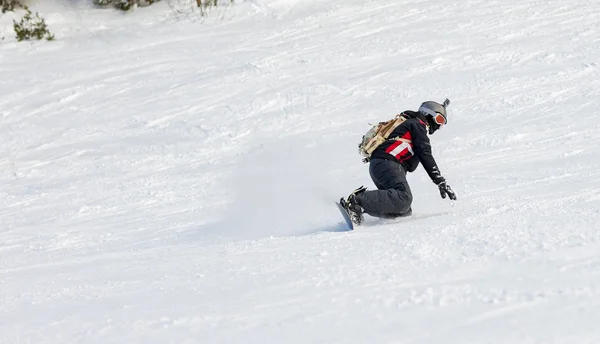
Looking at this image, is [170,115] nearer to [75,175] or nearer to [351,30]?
[75,175]

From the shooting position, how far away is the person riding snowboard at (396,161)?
6.93 meters

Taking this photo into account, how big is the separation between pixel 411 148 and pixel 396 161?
18 cm

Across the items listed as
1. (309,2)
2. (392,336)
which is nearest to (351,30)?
(309,2)

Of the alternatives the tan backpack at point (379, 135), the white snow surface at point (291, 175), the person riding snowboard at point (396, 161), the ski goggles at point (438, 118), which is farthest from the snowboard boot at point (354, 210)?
the ski goggles at point (438, 118)

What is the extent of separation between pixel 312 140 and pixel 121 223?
345 centimetres

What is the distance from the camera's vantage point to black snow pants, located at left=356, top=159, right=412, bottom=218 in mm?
6922

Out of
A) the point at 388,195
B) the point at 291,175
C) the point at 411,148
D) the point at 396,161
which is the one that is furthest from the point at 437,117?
the point at 291,175

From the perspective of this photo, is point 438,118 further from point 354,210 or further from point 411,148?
point 354,210

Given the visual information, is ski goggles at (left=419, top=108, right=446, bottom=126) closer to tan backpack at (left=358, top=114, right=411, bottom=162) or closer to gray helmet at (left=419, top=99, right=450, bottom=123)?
gray helmet at (left=419, top=99, right=450, bottom=123)

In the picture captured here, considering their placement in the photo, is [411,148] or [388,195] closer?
[388,195]

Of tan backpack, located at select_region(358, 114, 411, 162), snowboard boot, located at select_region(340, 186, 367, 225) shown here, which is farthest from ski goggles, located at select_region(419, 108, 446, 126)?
snowboard boot, located at select_region(340, 186, 367, 225)

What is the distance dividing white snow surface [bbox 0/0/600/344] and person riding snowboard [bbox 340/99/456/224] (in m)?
0.20

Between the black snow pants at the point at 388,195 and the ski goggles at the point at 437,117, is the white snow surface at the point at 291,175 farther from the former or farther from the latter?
the ski goggles at the point at 437,117

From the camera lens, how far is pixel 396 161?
7.24m
